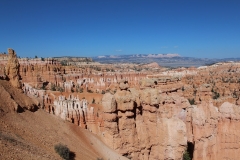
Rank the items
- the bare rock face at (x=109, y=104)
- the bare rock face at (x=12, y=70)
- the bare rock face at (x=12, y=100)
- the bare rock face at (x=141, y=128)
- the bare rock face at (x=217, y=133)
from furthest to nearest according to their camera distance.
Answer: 1. the bare rock face at (x=217, y=133)
2. the bare rock face at (x=141, y=128)
3. the bare rock face at (x=109, y=104)
4. the bare rock face at (x=12, y=70)
5. the bare rock face at (x=12, y=100)

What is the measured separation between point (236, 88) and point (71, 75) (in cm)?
4511

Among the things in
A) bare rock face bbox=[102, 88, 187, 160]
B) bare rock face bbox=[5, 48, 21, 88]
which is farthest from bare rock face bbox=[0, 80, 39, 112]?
bare rock face bbox=[102, 88, 187, 160]

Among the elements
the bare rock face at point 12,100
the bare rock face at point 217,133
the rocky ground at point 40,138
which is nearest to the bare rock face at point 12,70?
the bare rock face at point 12,100

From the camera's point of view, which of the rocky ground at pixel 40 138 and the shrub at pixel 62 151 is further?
the shrub at pixel 62 151

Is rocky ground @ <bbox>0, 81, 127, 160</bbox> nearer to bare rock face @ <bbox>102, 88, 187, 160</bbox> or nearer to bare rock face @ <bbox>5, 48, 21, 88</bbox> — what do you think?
bare rock face @ <bbox>5, 48, 21, 88</bbox>

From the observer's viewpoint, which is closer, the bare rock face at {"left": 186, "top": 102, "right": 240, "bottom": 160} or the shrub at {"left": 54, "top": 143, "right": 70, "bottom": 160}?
the shrub at {"left": 54, "top": 143, "right": 70, "bottom": 160}

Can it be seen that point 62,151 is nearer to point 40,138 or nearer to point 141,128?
point 40,138

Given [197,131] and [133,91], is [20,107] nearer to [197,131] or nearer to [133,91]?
[133,91]

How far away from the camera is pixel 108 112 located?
18922 millimetres

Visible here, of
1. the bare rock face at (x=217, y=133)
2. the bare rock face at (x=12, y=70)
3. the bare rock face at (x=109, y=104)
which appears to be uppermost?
the bare rock face at (x=12, y=70)

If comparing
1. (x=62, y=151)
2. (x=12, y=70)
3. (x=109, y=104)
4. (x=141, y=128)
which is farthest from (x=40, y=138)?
(x=141, y=128)

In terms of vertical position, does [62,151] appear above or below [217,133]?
above

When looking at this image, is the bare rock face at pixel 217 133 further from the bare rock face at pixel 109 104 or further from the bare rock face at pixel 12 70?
the bare rock face at pixel 12 70

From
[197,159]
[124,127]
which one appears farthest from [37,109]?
[197,159]
